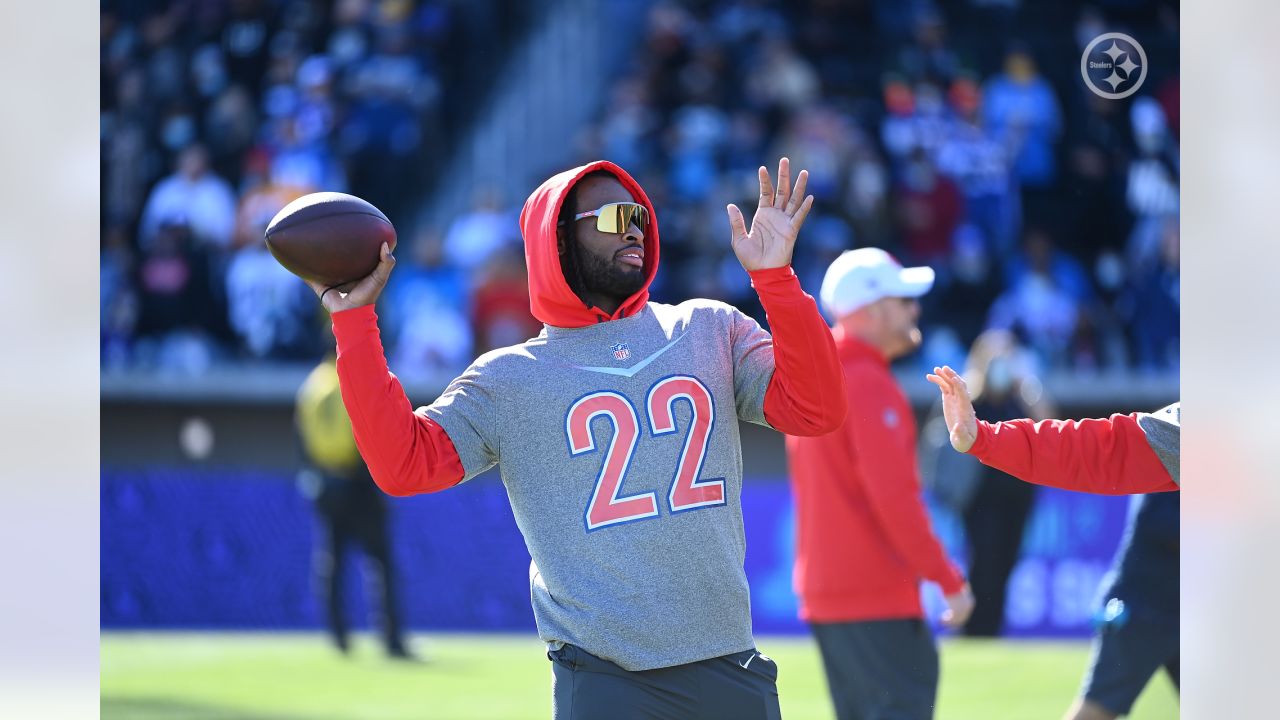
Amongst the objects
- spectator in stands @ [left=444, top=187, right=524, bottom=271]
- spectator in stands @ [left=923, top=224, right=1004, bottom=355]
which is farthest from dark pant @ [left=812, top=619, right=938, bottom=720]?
spectator in stands @ [left=444, top=187, right=524, bottom=271]

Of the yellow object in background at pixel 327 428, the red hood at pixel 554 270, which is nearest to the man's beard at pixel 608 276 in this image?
the red hood at pixel 554 270

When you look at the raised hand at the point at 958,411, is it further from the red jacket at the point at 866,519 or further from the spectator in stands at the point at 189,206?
the spectator in stands at the point at 189,206

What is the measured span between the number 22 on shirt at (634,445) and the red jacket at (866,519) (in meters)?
1.64

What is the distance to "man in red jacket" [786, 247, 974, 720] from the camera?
4824 mm

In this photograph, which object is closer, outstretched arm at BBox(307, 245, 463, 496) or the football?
outstretched arm at BBox(307, 245, 463, 496)

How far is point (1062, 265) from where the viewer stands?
11930 millimetres

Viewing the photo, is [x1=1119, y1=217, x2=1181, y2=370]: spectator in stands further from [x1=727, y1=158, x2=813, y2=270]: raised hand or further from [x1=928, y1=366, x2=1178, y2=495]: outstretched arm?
[x1=727, y1=158, x2=813, y2=270]: raised hand

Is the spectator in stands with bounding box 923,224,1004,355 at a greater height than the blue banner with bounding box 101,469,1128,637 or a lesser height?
greater

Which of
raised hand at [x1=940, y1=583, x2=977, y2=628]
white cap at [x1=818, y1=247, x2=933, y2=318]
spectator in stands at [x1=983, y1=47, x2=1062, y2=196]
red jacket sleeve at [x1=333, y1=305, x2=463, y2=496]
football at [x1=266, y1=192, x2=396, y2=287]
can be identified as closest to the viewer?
red jacket sleeve at [x1=333, y1=305, x2=463, y2=496]

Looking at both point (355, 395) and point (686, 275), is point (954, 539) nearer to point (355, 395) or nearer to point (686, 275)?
point (686, 275)

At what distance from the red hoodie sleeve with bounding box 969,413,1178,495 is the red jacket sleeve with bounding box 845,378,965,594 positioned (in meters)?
1.16

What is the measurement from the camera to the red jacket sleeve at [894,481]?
482 cm

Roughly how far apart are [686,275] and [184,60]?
4.70 metres

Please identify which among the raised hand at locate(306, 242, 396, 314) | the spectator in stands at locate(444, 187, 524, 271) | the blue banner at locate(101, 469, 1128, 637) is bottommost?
the blue banner at locate(101, 469, 1128, 637)
